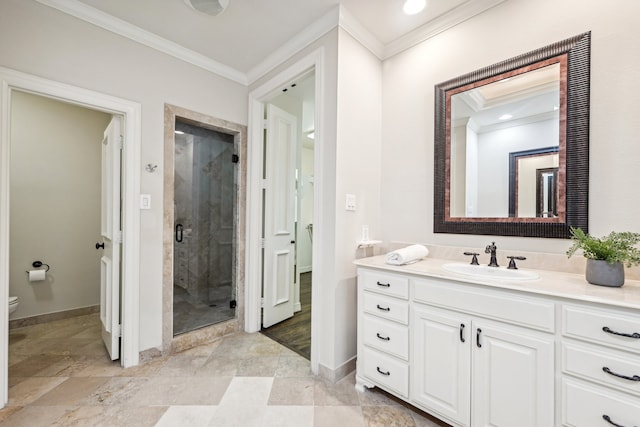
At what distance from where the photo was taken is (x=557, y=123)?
1.56m

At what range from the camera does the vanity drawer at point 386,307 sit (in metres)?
1.62

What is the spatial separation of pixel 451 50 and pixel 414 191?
1.08 metres

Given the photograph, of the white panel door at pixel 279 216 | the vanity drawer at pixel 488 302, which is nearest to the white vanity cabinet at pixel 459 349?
the vanity drawer at pixel 488 302

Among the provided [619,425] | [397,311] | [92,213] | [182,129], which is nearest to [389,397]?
[397,311]

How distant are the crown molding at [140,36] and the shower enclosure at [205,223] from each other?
586 millimetres

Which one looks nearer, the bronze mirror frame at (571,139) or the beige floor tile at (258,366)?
the bronze mirror frame at (571,139)

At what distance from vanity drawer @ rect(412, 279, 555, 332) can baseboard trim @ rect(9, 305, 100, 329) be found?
148 inches

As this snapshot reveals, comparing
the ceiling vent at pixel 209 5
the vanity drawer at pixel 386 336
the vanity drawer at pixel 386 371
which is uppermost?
the ceiling vent at pixel 209 5

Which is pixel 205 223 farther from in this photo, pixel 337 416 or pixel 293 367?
pixel 337 416

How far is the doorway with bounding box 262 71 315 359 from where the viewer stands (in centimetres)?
281

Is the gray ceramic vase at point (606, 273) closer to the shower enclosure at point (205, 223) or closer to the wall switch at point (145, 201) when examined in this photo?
the shower enclosure at point (205, 223)

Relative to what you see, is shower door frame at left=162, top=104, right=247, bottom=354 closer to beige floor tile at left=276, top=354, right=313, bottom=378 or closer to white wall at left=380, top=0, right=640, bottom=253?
beige floor tile at left=276, top=354, right=313, bottom=378

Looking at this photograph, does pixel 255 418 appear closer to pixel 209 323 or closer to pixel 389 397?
pixel 389 397

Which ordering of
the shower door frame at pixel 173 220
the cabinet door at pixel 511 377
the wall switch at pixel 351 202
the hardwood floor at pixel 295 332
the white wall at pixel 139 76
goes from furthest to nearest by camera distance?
1. the hardwood floor at pixel 295 332
2. the shower door frame at pixel 173 220
3. the wall switch at pixel 351 202
4. the white wall at pixel 139 76
5. the cabinet door at pixel 511 377
